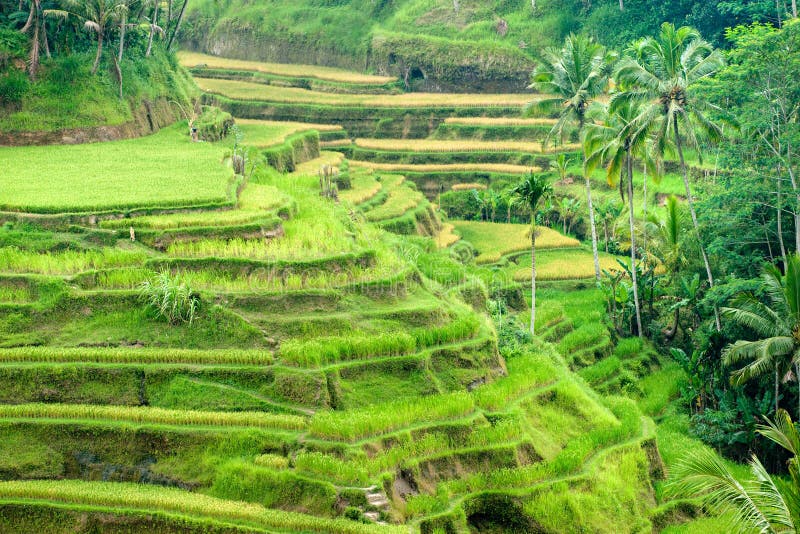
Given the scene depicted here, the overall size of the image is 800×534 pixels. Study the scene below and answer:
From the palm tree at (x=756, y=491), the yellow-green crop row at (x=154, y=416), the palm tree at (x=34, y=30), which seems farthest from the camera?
the palm tree at (x=34, y=30)

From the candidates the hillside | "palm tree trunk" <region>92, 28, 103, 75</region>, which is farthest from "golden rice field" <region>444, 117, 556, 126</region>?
"palm tree trunk" <region>92, 28, 103, 75</region>

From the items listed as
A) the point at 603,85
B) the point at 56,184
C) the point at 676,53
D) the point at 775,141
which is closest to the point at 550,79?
the point at 603,85

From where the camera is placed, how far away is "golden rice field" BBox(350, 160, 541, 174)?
49281 mm

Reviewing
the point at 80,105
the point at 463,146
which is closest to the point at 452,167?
the point at 463,146

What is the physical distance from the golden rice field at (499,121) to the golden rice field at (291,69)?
24.6ft

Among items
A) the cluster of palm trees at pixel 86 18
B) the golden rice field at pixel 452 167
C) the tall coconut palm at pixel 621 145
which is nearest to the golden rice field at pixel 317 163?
the golden rice field at pixel 452 167

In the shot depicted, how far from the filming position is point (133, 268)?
72.7 feet

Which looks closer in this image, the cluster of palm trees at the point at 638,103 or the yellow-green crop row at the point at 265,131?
the cluster of palm trees at the point at 638,103

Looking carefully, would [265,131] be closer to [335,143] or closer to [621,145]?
[335,143]

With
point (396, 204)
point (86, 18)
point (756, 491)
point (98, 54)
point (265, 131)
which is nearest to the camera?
point (756, 491)

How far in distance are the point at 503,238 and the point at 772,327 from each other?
17588mm

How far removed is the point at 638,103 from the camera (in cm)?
3294

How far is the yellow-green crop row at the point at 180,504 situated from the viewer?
1703cm

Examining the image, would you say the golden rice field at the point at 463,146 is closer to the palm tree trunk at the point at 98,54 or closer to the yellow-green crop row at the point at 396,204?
the yellow-green crop row at the point at 396,204
